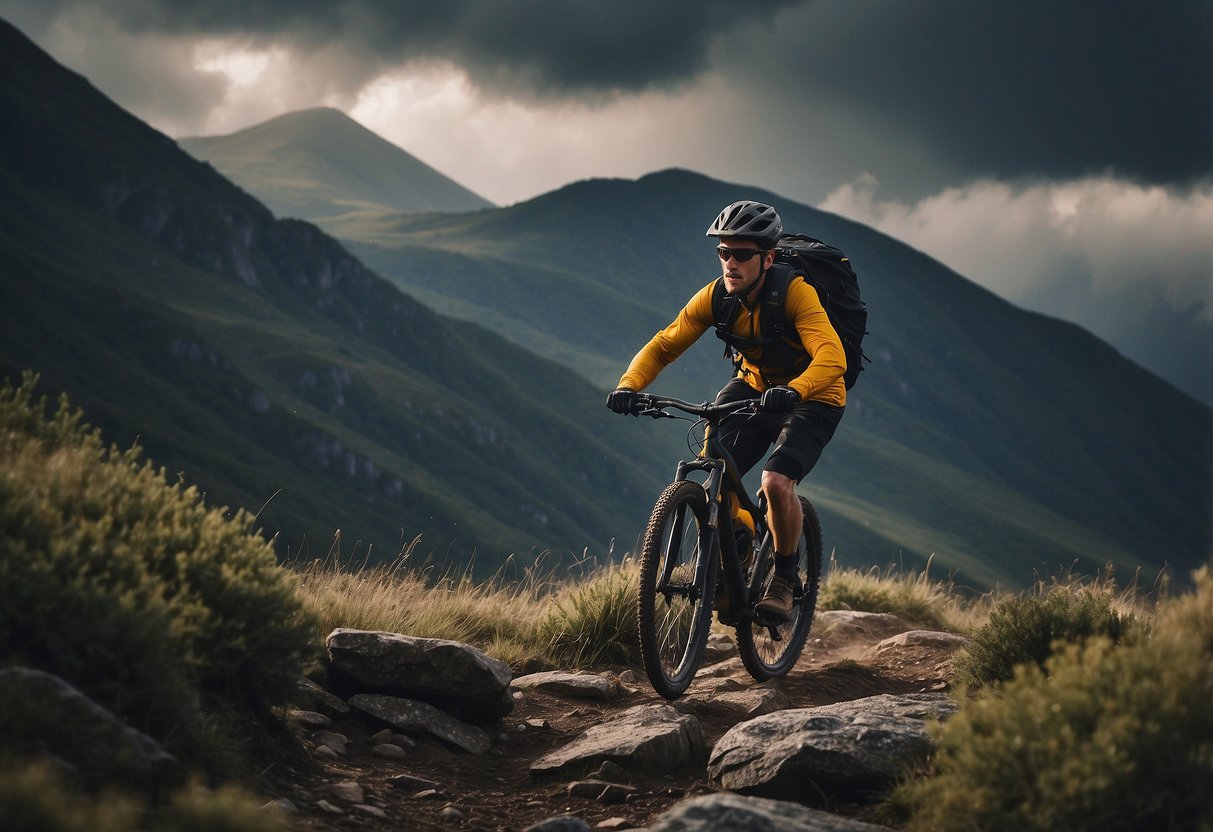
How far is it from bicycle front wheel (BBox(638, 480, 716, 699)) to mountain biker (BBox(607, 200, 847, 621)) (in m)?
0.54

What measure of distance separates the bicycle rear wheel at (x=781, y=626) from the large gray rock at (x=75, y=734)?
4620 mm

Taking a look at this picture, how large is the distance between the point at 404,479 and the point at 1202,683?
179819mm

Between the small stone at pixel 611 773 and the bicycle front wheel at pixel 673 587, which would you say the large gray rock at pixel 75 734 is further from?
the bicycle front wheel at pixel 673 587

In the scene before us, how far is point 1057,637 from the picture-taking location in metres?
7.00

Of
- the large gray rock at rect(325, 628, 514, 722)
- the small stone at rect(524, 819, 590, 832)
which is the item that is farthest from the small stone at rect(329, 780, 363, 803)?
the large gray rock at rect(325, 628, 514, 722)

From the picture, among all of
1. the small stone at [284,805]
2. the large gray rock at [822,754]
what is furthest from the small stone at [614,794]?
the small stone at [284,805]

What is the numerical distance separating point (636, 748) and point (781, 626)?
3.28m

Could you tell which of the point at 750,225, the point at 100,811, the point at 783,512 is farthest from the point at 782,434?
Answer: the point at 100,811

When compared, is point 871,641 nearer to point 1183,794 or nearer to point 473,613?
point 473,613

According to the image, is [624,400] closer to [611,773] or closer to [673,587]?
[673,587]

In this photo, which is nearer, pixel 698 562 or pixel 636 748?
pixel 636 748

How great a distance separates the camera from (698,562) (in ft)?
24.2

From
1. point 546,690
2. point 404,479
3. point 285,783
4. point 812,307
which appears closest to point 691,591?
point 546,690

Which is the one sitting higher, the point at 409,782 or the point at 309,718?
the point at 409,782
